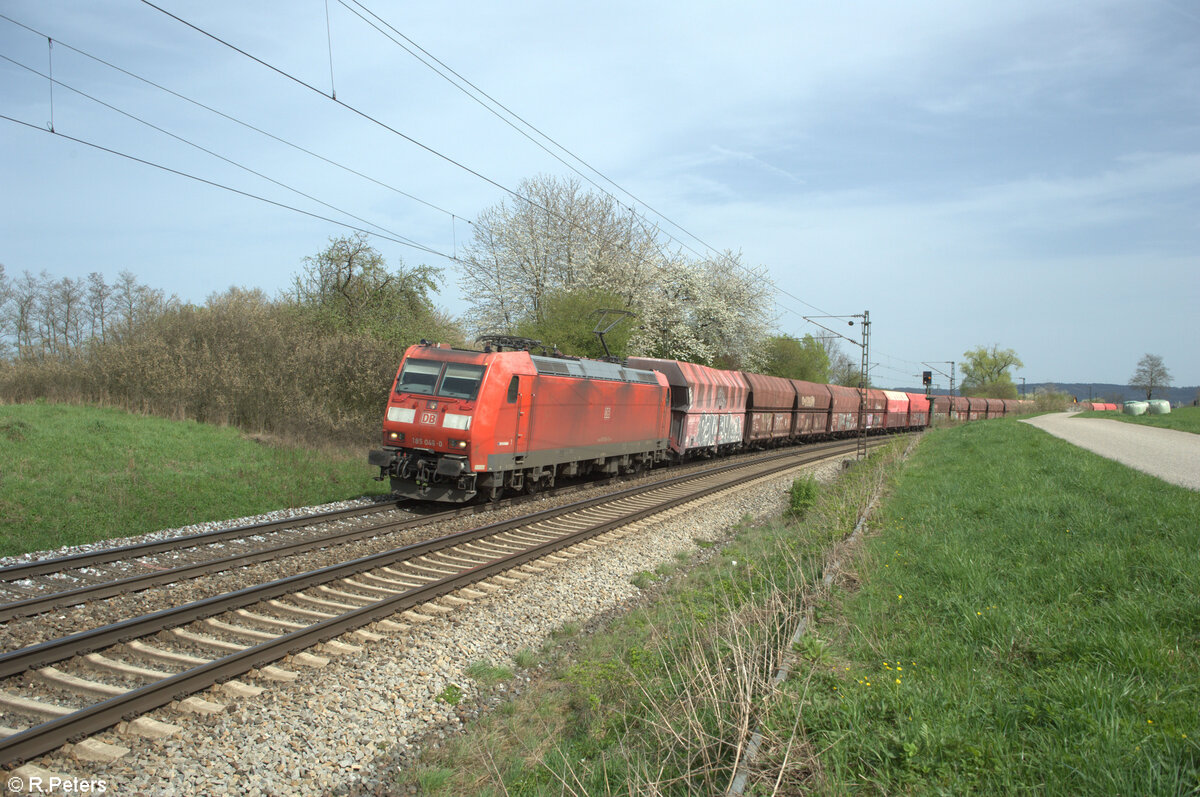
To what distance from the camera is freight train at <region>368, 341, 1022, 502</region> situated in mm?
12031

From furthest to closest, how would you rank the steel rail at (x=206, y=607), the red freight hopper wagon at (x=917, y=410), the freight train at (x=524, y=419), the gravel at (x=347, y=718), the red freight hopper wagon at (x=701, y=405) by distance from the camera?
the red freight hopper wagon at (x=917, y=410) → the red freight hopper wagon at (x=701, y=405) → the freight train at (x=524, y=419) → the steel rail at (x=206, y=607) → the gravel at (x=347, y=718)

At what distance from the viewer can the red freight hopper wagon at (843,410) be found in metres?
38.3

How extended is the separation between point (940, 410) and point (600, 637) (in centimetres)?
5483

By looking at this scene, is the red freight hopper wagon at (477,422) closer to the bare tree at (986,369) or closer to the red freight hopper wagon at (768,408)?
the red freight hopper wagon at (768,408)

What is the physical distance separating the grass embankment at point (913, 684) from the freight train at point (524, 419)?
17.4 ft

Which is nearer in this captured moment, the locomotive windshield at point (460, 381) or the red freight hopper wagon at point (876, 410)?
the locomotive windshield at point (460, 381)

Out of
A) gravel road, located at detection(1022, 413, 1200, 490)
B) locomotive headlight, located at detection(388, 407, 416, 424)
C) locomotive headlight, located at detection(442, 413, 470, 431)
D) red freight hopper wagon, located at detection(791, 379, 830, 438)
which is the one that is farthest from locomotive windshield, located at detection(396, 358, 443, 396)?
red freight hopper wagon, located at detection(791, 379, 830, 438)

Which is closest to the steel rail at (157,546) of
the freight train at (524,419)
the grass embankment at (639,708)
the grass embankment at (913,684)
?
the freight train at (524,419)

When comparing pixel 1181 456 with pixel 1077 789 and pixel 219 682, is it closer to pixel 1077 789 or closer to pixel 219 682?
pixel 1077 789

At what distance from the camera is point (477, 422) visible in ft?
38.6

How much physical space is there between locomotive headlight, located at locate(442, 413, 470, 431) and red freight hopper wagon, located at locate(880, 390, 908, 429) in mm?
36910

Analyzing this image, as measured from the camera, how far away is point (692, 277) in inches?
1449

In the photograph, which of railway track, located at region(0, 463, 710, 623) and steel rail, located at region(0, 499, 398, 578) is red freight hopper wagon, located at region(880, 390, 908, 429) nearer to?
railway track, located at region(0, 463, 710, 623)

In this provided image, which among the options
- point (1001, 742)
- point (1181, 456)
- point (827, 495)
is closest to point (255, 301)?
point (827, 495)
